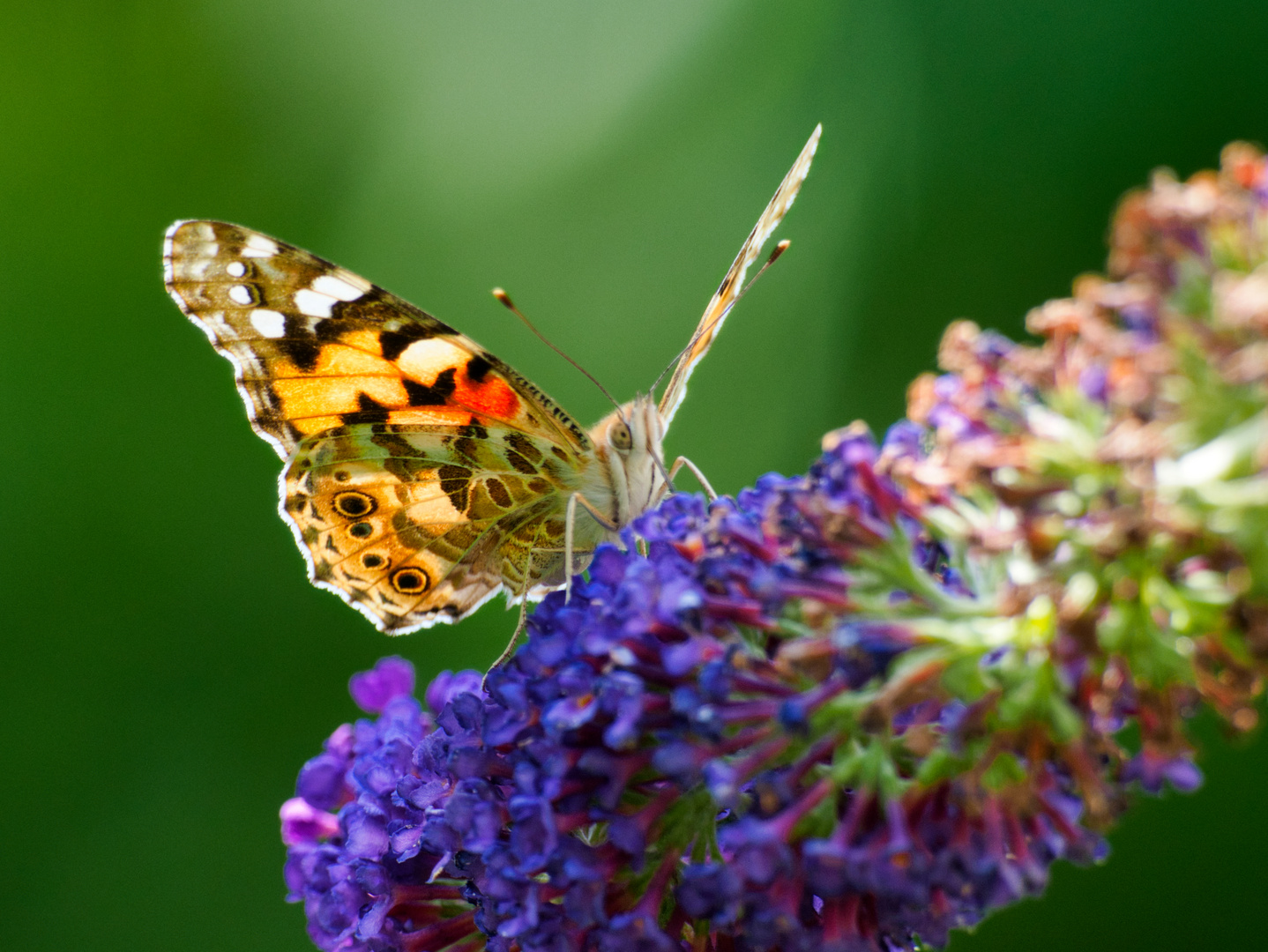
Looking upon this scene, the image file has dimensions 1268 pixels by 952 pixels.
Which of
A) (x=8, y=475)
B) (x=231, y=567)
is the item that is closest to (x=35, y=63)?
(x=8, y=475)

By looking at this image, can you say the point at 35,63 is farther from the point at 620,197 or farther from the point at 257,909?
the point at 257,909

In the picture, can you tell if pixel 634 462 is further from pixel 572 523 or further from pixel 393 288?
pixel 393 288

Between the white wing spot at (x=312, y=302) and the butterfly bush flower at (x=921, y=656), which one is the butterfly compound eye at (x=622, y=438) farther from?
the butterfly bush flower at (x=921, y=656)

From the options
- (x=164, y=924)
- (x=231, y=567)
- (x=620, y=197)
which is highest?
(x=620, y=197)

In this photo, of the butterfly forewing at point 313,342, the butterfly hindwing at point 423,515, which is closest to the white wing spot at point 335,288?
the butterfly forewing at point 313,342

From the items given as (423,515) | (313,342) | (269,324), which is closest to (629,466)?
(423,515)
